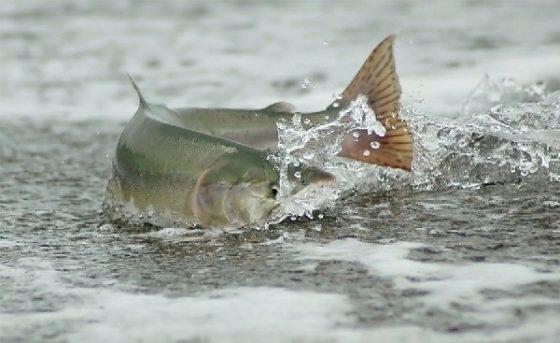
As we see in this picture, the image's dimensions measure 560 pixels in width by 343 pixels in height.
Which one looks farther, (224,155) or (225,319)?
(224,155)

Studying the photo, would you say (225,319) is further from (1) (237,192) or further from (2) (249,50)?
(2) (249,50)

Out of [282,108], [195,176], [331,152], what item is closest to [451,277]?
[195,176]

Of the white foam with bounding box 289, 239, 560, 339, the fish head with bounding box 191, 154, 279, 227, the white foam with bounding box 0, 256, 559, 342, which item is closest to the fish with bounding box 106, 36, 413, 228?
the fish head with bounding box 191, 154, 279, 227

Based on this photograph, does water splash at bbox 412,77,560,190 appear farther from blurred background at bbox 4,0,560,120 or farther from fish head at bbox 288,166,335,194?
blurred background at bbox 4,0,560,120

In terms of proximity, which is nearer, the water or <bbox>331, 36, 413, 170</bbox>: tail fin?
the water

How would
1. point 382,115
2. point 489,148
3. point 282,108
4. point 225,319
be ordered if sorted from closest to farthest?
point 225,319 < point 382,115 < point 282,108 < point 489,148

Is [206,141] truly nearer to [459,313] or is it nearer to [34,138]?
[459,313]

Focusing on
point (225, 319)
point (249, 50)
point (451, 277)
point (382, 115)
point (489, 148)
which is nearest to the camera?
point (225, 319)
